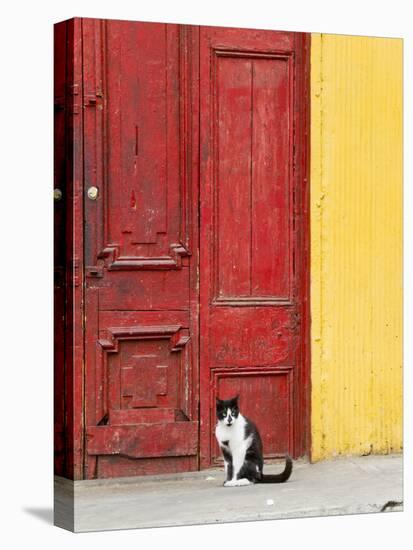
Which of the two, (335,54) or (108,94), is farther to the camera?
(335,54)

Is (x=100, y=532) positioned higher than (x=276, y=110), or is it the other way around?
(x=276, y=110)

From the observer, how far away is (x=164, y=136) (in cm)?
777

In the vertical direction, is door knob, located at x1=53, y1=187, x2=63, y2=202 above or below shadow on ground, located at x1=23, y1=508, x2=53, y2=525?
above

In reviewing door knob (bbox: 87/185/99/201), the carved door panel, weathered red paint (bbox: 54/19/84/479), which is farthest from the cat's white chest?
door knob (bbox: 87/185/99/201)

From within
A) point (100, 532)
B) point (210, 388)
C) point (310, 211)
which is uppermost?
point (310, 211)

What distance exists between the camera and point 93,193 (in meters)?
7.59

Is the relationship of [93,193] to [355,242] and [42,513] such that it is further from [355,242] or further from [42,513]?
[42,513]

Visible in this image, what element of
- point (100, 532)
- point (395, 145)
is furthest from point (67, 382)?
point (395, 145)

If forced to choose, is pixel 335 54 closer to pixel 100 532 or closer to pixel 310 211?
pixel 310 211

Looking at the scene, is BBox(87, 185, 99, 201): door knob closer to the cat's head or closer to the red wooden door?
the red wooden door

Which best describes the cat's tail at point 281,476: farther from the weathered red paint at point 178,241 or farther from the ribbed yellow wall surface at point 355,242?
the ribbed yellow wall surface at point 355,242

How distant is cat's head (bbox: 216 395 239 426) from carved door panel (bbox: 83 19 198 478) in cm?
12

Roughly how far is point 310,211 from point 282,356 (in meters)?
0.74

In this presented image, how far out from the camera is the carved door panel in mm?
7617
